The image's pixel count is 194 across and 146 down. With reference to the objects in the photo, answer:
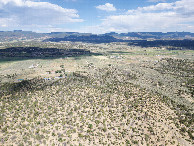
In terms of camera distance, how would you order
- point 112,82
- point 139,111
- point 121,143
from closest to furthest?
point 121,143, point 139,111, point 112,82

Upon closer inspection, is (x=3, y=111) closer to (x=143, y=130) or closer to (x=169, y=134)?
(x=143, y=130)

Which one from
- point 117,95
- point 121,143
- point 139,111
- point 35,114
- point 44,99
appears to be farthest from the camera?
point 117,95

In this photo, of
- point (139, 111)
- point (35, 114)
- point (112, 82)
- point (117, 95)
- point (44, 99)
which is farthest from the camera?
point (112, 82)

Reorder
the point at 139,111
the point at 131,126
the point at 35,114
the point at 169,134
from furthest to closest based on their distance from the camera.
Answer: the point at 139,111 < the point at 35,114 < the point at 131,126 < the point at 169,134

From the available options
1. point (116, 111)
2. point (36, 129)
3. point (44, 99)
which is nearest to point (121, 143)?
point (116, 111)

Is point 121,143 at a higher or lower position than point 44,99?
lower

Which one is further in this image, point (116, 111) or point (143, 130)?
point (116, 111)

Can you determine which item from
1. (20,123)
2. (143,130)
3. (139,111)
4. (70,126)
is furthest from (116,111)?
(20,123)

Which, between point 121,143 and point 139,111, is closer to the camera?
point 121,143

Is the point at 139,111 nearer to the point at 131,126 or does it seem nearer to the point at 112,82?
the point at 131,126
